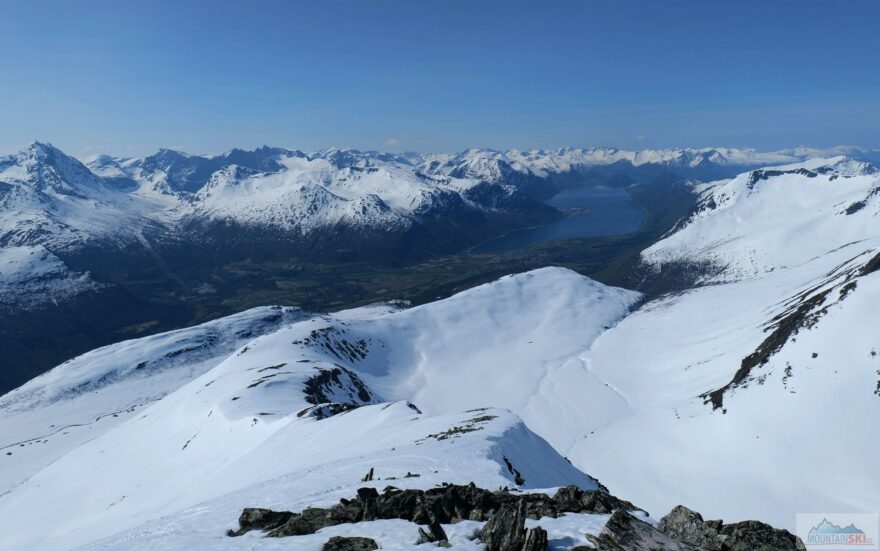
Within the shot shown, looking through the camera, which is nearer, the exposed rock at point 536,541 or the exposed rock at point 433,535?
the exposed rock at point 536,541

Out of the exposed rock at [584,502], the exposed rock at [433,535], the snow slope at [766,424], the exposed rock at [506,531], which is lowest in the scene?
the snow slope at [766,424]

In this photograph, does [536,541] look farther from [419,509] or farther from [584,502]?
[584,502]

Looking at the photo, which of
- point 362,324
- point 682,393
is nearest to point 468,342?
point 362,324

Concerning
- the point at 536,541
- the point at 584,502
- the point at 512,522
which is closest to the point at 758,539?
the point at 584,502

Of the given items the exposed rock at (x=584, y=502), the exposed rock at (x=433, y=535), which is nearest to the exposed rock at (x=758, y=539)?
the exposed rock at (x=584, y=502)

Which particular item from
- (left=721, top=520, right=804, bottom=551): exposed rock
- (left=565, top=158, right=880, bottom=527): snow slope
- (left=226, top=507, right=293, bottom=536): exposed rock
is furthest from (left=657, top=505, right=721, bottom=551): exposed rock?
(left=565, top=158, right=880, bottom=527): snow slope

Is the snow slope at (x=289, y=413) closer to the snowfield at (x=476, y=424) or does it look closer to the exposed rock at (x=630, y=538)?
the snowfield at (x=476, y=424)

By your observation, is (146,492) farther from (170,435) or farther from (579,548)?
(579,548)

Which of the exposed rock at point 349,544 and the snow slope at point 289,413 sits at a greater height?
the exposed rock at point 349,544
